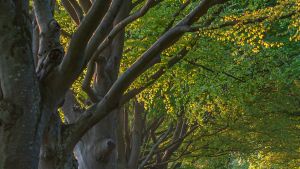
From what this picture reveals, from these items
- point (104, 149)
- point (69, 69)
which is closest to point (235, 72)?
point (104, 149)

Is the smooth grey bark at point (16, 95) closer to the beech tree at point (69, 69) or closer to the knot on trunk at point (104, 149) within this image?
the beech tree at point (69, 69)

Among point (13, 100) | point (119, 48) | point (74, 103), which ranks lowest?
point (13, 100)

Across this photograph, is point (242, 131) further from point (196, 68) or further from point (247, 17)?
point (247, 17)

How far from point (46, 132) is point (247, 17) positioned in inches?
160

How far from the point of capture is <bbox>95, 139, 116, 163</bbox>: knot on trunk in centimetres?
1196

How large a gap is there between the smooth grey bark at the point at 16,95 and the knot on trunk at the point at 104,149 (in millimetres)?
5553

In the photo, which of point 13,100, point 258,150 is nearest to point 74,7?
point 13,100

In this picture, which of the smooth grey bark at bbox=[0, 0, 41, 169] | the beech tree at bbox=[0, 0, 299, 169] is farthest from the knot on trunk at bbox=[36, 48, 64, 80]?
the smooth grey bark at bbox=[0, 0, 41, 169]

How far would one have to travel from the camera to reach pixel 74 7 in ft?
36.9

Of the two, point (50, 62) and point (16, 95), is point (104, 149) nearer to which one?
point (50, 62)

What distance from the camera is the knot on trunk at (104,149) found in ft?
39.2

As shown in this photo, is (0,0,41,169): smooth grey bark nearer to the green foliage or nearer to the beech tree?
the beech tree

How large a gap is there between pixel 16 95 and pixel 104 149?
19.2 feet

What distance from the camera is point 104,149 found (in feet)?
39.3
